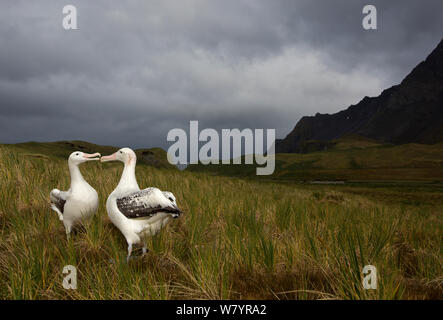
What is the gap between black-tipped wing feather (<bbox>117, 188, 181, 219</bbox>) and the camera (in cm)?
312

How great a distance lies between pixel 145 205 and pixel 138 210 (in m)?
0.11

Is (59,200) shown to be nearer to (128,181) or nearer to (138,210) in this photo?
(128,181)

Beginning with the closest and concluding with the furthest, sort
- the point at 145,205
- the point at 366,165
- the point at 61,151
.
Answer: the point at 145,205 < the point at 61,151 < the point at 366,165

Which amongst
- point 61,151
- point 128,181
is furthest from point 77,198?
point 61,151

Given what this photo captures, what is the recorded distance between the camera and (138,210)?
317cm

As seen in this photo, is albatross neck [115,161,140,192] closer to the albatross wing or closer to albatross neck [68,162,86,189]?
albatross neck [68,162,86,189]

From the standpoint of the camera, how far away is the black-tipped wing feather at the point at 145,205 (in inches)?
123

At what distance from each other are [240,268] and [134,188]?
5.45ft

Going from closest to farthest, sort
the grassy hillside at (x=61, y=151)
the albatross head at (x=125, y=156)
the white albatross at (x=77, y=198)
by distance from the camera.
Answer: the white albatross at (x=77, y=198) → the albatross head at (x=125, y=156) → the grassy hillside at (x=61, y=151)

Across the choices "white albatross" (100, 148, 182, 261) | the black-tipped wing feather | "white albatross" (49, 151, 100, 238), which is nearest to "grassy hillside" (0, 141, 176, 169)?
"white albatross" (49, 151, 100, 238)

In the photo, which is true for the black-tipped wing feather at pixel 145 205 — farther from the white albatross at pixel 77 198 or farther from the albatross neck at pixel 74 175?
the albatross neck at pixel 74 175

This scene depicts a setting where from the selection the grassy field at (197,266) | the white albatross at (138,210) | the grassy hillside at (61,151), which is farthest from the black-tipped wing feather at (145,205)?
the grassy hillside at (61,151)

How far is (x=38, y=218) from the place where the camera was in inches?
151

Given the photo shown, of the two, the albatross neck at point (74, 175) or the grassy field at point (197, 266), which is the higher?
the albatross neck at point (74, 175)
